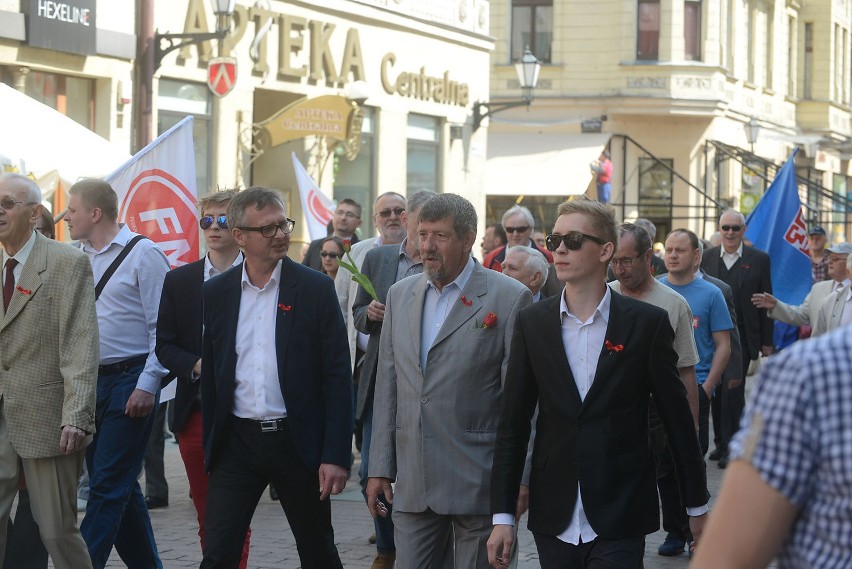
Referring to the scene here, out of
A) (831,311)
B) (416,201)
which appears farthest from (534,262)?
(831,311)

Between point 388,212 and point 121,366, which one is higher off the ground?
point 388,212

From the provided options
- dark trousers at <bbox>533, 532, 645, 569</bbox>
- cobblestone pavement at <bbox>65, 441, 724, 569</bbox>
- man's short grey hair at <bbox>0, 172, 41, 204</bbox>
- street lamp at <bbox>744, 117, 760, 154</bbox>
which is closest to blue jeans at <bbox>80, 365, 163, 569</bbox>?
cobblestone pavement at <bbox>65, 441, 724, 569</bbox>

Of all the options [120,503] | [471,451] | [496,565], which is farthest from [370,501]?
[120,503]

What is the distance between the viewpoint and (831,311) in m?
10.8

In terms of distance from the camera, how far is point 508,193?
105ft

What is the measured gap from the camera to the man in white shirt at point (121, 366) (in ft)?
21.9

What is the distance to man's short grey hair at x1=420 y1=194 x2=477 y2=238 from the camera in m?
5.68

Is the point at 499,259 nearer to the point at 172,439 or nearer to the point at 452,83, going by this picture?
the point at 172,439

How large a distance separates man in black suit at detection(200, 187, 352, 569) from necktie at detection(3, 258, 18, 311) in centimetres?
90

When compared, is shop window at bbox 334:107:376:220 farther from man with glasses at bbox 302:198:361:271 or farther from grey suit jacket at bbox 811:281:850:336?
grey suit jacket at bbox 811:281:850:336

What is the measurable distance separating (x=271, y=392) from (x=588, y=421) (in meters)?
1.49

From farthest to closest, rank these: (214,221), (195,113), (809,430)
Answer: (195,113) → (214,221) → (809,430)

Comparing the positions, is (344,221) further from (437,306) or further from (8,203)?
(437,306)

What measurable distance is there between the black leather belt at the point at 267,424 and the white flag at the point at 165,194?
11.0ft
